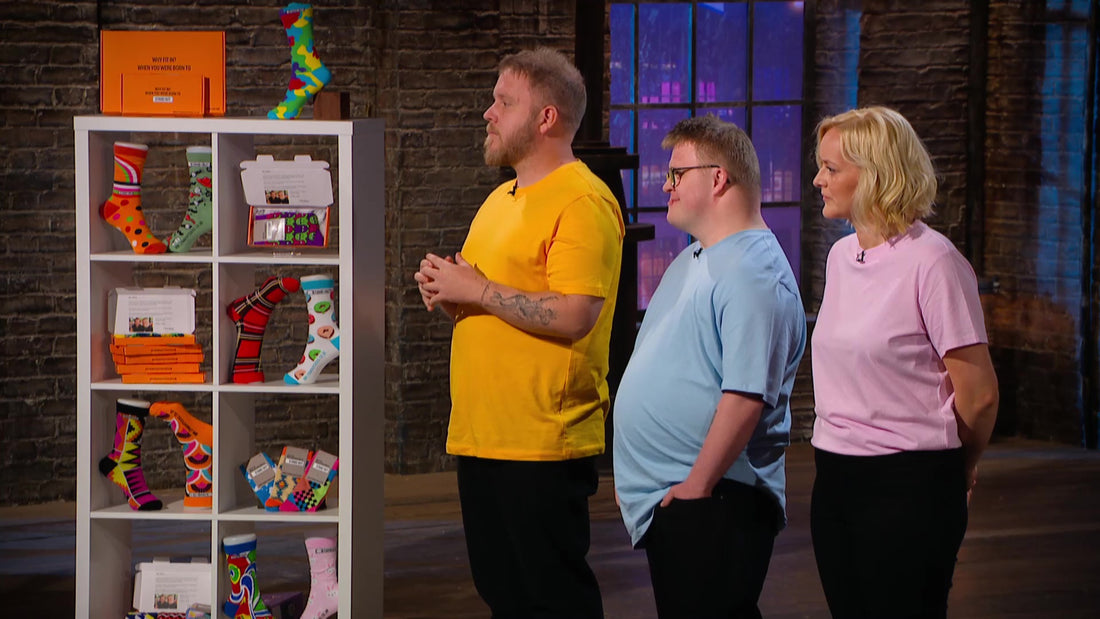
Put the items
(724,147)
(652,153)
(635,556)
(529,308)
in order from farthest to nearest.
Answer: (652,153)
(635,556)
(529,308)
(724,147)

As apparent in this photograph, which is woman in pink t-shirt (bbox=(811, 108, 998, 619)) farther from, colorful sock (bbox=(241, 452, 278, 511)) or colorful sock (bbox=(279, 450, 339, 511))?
colorful sock (bbox=(241, 452, 278, 511))

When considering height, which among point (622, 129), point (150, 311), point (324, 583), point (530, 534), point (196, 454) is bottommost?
point (324, 583)

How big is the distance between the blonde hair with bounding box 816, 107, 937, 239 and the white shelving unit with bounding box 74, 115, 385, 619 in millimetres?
1437

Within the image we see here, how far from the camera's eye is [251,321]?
3689mm

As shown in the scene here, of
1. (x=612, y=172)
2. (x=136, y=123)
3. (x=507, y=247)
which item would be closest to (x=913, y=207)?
(x=507, y=247)

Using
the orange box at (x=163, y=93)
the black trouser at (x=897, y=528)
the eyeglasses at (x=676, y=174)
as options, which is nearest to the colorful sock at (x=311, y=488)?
the orange box at (x=163, y=93)

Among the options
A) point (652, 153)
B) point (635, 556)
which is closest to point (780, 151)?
point (652, 153)

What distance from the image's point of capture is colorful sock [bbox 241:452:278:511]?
3705 millimetres

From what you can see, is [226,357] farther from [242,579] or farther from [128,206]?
[242,579]

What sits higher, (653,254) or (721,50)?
(721,50)

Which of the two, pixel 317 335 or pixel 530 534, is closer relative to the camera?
pixel 530 534

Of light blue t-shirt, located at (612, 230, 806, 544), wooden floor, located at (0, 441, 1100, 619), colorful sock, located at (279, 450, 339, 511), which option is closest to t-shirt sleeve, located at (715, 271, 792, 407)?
light blue t-shirt, located at (612, 230, 806, 544)

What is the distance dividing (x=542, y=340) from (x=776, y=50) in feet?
14.3

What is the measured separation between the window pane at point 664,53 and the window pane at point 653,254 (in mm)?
603
